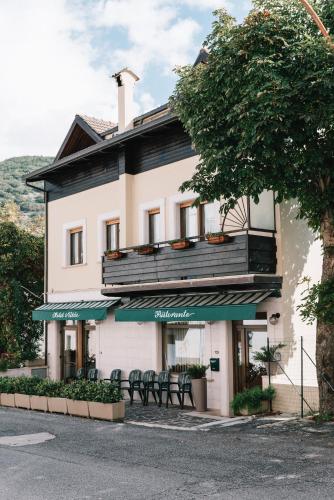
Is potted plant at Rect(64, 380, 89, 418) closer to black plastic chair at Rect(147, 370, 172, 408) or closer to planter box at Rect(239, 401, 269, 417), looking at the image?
black plastic chair at Rect(147, 370, 172, 408)

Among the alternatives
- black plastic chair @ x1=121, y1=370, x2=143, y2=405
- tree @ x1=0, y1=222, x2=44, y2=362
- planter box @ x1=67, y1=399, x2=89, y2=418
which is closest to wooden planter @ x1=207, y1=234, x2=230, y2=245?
planter box @ x1=67, y1=399, x2=89, y2=418

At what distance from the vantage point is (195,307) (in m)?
17.2

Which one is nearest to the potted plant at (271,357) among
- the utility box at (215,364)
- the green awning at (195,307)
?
the green awning at (195,307)

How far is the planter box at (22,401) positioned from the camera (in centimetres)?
1886

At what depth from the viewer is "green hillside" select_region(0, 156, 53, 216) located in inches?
3647

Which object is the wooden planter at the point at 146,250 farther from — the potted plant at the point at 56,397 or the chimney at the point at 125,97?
the chimney at the point at 125,97

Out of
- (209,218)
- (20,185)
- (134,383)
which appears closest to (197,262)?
(209,218)

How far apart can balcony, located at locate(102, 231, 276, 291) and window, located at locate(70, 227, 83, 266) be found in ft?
11.5

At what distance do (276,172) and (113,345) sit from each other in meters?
10.8

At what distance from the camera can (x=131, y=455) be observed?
38.2ft

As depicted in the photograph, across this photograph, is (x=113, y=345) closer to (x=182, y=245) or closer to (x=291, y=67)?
(x=182, y=245)

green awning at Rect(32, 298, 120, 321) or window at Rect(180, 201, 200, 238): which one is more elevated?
window at Rect(180, 201, 200, 238)

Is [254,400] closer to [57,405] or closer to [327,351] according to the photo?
[327,351]

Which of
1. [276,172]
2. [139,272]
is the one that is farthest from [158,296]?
[276,172]
